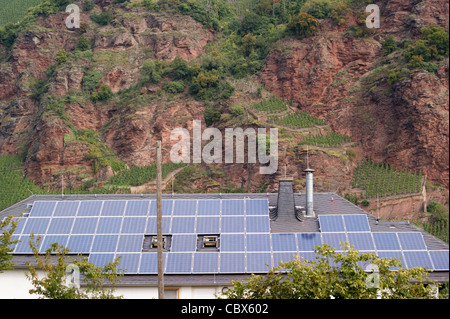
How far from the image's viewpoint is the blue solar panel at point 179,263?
27.2 meters

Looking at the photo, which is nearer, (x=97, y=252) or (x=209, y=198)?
(x=97, y=252)

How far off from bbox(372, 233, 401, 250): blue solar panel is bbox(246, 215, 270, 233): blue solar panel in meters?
5.24

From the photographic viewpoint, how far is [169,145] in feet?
245

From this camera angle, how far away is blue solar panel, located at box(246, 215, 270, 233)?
29359 millimetres

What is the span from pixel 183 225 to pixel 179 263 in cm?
272

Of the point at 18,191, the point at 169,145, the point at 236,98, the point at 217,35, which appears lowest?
the point at 18,191

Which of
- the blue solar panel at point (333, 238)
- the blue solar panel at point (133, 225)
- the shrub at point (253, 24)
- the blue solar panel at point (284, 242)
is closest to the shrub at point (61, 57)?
the shrub at point (253, 24)

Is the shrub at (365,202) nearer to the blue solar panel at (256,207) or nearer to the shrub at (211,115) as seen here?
the shrub at (211,115)

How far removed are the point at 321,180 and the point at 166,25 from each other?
40.9 meters

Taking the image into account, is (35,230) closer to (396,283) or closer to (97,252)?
(97,252)

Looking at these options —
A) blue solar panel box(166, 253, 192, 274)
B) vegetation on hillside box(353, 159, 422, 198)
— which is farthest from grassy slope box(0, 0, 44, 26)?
blue solar panel box(166, 253, 192, 274)

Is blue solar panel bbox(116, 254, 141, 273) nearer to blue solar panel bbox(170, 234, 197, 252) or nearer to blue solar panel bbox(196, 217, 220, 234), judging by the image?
blue solar panel bbox(170, 234, 197, 252)

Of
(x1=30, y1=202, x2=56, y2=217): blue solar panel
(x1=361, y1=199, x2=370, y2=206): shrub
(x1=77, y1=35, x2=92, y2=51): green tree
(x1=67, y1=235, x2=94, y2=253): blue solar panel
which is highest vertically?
(x1=77, y1=35, x2=92, y2=51): green tree

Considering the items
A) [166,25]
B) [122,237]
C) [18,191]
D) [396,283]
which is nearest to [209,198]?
[122,237]
